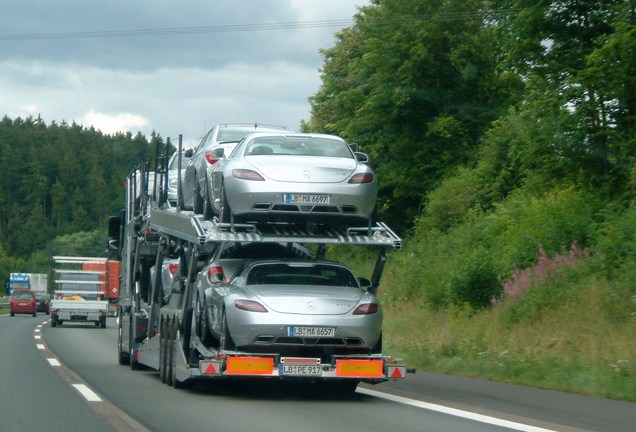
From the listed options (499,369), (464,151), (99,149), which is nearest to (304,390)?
(499,369)

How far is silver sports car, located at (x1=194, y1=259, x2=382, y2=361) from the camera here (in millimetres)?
13250

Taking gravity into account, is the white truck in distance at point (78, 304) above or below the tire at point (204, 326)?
above

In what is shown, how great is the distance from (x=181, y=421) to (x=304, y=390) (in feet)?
14.1

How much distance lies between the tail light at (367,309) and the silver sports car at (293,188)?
106 cm

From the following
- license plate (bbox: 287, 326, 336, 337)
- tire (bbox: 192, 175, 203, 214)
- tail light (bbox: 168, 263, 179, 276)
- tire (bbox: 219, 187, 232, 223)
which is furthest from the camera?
tail light (bbox: 168, 263, 179, 276)

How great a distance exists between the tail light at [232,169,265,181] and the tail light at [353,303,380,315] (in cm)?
190

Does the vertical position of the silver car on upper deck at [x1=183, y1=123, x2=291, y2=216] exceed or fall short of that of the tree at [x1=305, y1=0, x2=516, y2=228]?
it falls short

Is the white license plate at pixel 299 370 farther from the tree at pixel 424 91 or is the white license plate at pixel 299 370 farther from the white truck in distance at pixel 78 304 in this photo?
the white truck in distance at pixel 78 304

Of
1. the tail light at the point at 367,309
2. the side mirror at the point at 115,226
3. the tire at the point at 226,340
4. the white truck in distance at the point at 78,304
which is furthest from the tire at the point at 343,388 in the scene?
the white truck in distance at the point at 78,304

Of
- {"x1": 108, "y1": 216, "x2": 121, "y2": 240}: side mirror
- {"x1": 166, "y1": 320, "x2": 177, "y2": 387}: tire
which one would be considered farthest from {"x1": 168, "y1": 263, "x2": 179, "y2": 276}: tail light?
{"x1": 108, "y1": 216, "x2": 121, "y2": 240}: side mirror

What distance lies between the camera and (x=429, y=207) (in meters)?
41.7

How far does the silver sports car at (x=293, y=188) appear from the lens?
13672mm

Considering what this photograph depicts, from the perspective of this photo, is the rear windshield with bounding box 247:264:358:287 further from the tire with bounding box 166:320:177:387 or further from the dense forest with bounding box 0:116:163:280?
the dense forest with bounding box 0:116:163:280

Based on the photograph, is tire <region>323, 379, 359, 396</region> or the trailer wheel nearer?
tire <region>323, 379, 359, 396</region>
